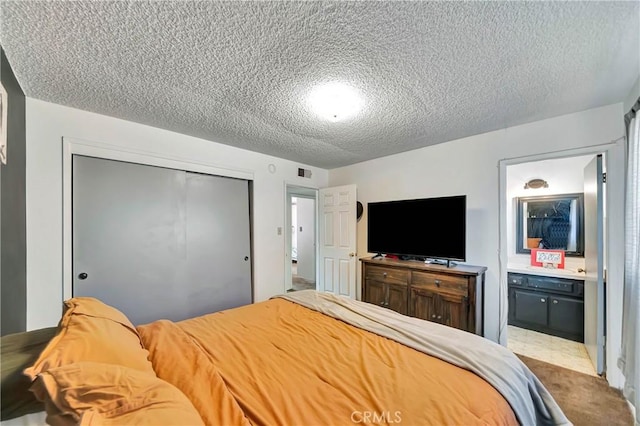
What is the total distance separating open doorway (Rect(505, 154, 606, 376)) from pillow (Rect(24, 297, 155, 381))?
3618mm

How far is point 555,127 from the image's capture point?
8.06 ft

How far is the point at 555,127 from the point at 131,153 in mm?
4258

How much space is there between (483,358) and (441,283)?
1552 millimetres

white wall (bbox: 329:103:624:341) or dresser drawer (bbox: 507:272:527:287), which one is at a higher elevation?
white wall (bbox: 329:103:624:341)

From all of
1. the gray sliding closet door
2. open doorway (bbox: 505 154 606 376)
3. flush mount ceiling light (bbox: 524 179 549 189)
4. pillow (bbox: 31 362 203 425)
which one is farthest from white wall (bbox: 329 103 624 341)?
pillow (bbox: 31 362 203 425)

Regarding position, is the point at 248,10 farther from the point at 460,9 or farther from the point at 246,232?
the point at 246,232

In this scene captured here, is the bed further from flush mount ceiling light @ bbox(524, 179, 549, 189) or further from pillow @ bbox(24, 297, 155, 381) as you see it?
flush mount ceiling light @ bbox(524, 179, 549, 189)

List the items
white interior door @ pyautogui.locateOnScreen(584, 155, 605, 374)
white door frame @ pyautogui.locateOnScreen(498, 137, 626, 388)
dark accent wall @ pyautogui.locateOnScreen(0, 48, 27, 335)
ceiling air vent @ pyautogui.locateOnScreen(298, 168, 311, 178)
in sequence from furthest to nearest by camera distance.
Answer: ceiling air vent @ pyautogui.locateOnScreen(298, 168, 311, 178), white interior door @ pyautogui.locateOnScreen(584, 155, 605, 374), white door frame @ pyautogui.locateOnScreen(498, 137, 626, 388), dark accent wall @ pyautogui.locateOnScreen(0, 48, 27, 335)

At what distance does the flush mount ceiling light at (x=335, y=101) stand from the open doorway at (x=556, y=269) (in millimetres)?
2218

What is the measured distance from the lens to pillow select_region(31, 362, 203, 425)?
0.65 meters

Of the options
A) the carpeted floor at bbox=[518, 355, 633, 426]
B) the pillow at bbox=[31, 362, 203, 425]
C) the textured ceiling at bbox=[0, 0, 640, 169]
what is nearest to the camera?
the pillow at bbox=[31, 362, 203, 425]

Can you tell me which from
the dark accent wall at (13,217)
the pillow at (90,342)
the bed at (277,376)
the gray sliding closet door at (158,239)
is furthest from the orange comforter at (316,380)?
the gray sliding closet door at (158,239)

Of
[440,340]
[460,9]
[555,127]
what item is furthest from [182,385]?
[555,127]

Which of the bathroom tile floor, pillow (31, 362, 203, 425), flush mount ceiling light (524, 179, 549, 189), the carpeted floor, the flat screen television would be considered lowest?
the bathroom tile floor
